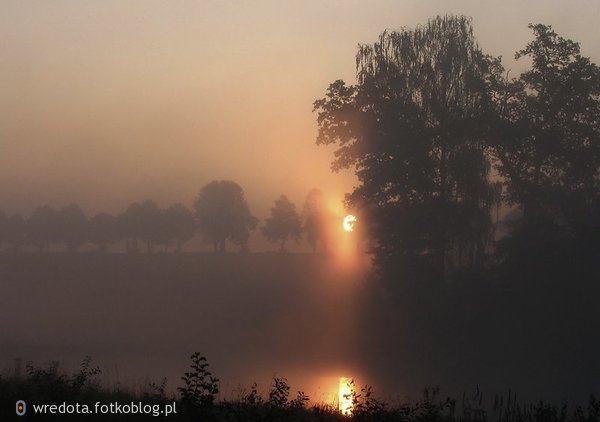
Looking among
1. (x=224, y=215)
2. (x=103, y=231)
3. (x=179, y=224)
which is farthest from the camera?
(x=103, y=231)

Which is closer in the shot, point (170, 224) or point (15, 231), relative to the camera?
point (170, 224)

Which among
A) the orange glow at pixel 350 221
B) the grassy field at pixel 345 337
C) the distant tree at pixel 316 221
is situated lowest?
the grassy field at pixel 345 337

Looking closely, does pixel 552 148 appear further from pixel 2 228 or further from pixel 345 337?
pixel 2 228

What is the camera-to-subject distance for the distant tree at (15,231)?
130750 mm

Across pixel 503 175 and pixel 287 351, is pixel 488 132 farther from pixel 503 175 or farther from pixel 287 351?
pixel 287 351

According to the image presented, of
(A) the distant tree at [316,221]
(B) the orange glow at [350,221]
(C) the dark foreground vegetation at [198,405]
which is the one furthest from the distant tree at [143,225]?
(C) the dark foreground vegetation at [198,405]

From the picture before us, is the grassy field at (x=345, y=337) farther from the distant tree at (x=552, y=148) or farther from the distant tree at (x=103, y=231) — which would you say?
the distant tree at (x=103, y=231)

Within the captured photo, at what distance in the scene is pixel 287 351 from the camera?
3806 centimetres

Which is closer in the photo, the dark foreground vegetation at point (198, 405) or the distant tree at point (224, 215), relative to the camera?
the dark foreground vegetation at point (198, 405)

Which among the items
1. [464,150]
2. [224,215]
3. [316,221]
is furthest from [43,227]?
[464,150]

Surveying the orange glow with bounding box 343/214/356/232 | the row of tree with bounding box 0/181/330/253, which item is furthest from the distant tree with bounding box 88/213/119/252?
the orange glow with bounding box 343/214/356/232

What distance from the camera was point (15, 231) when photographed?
132 m

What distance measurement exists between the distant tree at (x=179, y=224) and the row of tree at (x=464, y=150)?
271ft

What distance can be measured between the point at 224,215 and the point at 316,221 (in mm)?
23635
